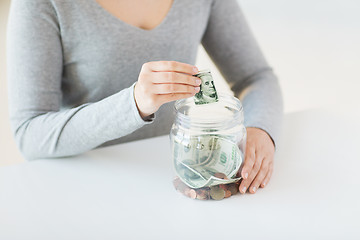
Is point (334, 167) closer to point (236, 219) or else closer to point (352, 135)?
point (352, 135)

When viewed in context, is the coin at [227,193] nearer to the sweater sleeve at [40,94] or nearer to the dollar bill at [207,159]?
the dollar bill at [207,159]

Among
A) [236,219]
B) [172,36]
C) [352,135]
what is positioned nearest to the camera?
[236,219]

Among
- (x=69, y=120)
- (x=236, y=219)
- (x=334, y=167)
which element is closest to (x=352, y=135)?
(x=334, y=167)

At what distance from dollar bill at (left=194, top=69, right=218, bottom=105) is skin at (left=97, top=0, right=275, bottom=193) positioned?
0.05ft

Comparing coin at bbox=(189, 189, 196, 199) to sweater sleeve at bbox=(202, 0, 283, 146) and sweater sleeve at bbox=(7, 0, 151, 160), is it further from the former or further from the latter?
sweater sleeve at bbox=(202, 0, 283, 146)

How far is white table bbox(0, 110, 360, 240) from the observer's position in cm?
73

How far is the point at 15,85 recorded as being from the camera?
39.2 inches

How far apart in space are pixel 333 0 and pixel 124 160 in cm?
242

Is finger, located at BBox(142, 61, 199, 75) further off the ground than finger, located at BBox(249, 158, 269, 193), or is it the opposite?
finger, located at BBox(142, 61, 199, 75)

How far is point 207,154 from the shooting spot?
78cm

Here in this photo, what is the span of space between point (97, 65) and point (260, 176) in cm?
51

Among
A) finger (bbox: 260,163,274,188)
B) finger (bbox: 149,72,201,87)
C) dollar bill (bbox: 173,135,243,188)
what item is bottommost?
finger (bbox: 260,163,274,188)

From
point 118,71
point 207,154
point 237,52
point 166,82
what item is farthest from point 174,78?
point 237,52

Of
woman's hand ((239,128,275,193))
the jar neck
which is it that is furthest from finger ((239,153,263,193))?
the jar neck
